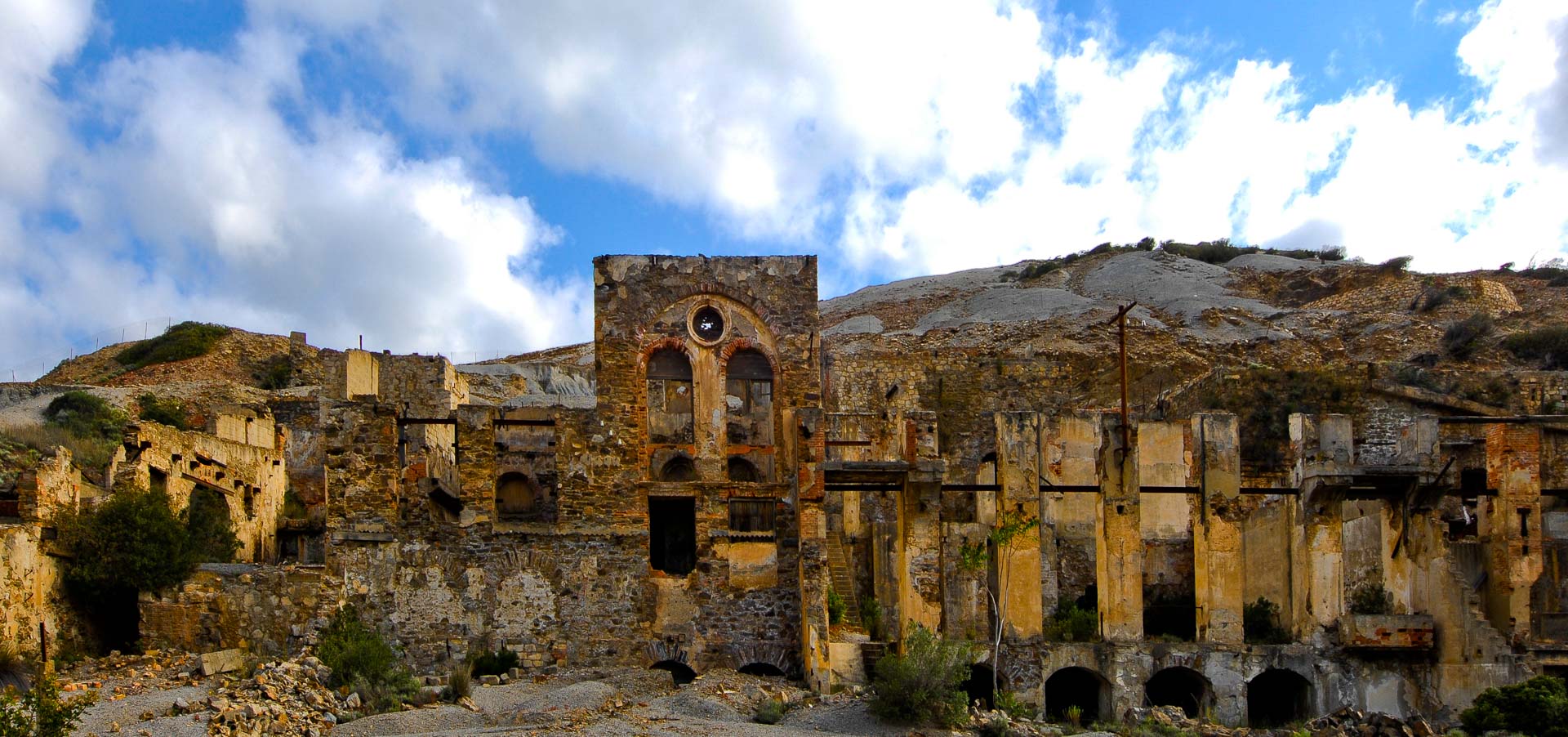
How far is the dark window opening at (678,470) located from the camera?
32.1 metres

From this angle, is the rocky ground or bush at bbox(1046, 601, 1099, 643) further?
bush at bbox(1046, 601, 1099, 643)

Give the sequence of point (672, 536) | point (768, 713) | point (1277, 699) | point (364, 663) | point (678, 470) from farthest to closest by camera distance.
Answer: point (678, 470)
point (672, 536)
point (1277, 699)
point (364, 663)
point (768, 713)

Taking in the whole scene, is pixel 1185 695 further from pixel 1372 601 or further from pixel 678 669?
pixel 678 669

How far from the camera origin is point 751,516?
31250 mm

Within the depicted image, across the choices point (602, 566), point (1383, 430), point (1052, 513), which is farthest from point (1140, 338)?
point (602, 566)

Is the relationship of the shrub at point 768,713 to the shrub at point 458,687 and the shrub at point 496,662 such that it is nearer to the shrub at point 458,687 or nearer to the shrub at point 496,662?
the shrub at point 458,687

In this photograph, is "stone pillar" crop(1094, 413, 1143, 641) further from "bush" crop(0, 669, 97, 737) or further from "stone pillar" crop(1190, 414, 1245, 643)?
"bush" crop(0, 669, 97, 737)

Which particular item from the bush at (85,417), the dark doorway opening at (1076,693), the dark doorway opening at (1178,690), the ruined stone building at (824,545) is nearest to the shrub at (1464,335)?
the ruined stone building at (824,545)

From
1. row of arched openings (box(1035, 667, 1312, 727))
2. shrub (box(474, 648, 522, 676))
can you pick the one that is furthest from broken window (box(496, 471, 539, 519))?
row of arched openings (box(1035, 667, 1312, 727))

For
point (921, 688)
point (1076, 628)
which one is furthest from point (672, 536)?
point (921, 688)

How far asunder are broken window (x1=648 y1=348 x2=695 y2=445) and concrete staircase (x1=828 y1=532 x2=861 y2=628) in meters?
3.90

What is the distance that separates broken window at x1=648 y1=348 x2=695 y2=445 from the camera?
31438 mm

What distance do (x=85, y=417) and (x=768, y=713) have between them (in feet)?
98.0

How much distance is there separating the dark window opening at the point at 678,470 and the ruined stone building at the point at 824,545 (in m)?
0.10
